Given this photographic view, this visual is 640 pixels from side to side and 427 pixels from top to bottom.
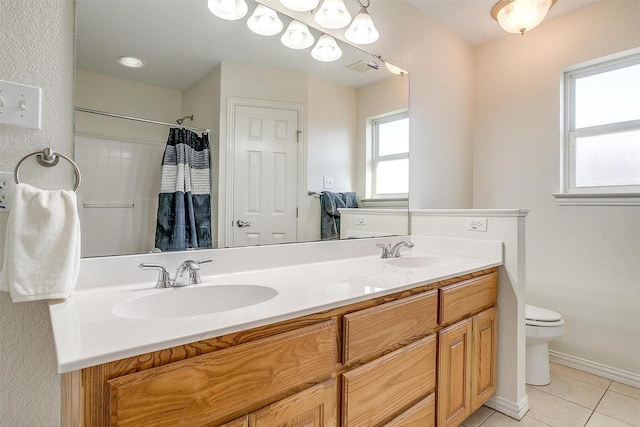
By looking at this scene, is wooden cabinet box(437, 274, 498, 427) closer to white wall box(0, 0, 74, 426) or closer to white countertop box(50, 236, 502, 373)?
Result: white countertop box(50, 236, 502, 373)

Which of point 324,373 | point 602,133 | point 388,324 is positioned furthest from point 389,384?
point 602,133

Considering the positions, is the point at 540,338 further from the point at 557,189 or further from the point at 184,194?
the point at 184,194

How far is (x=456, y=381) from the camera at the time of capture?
1495 millimetres

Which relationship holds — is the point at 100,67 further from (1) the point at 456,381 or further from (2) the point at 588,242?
(2) the point at 588,242

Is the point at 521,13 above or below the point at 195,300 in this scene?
above

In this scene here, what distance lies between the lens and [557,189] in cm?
238

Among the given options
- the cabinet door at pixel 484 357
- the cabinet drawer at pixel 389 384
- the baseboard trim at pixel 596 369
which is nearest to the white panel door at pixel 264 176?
the cabinet drawer at pixel 389 384

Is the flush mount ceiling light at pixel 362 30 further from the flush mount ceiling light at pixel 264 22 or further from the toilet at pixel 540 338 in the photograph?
the toilet at pixel 540 338

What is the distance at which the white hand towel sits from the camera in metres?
0.82

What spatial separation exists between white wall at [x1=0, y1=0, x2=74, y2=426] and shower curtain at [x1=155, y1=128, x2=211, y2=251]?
321 millimetres

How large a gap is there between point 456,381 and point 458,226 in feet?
2.86

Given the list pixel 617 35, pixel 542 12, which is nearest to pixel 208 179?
pixel 542 12

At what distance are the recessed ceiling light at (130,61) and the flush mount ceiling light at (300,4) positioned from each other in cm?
71

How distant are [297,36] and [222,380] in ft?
5.04
